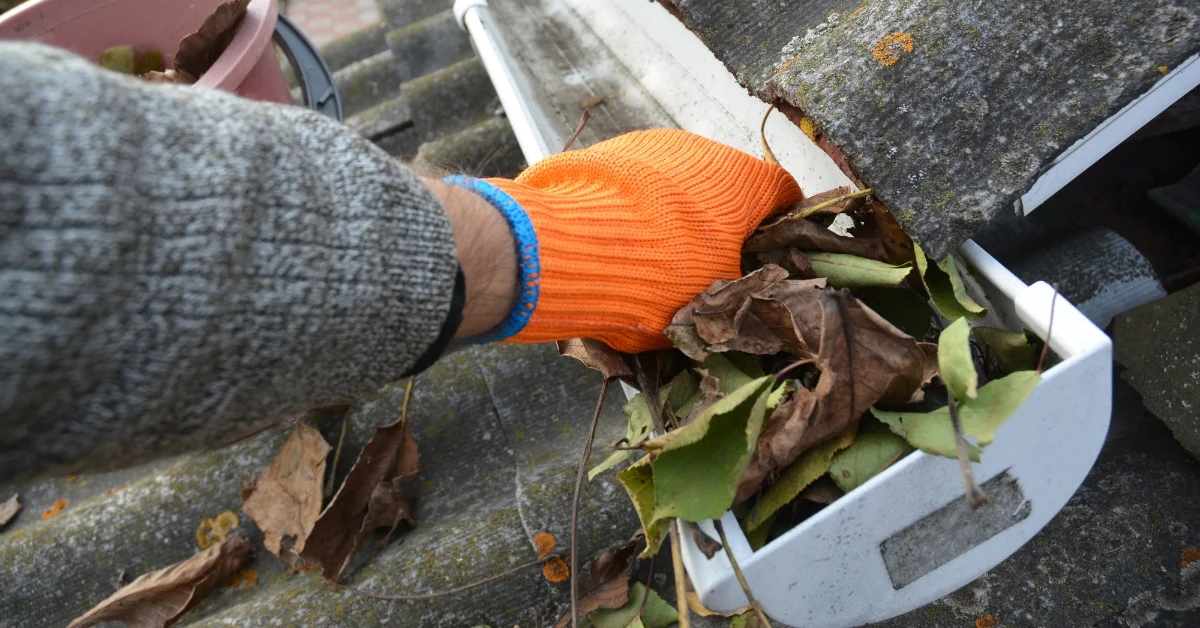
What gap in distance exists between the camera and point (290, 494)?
114 cm

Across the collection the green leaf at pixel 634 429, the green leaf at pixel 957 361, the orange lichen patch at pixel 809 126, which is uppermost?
the orange lichen patch at pixel 809 126

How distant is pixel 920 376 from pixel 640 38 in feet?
3.47

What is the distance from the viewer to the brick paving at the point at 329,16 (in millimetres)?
4016

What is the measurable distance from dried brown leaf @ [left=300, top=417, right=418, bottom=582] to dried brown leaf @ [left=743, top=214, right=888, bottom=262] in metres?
0.59

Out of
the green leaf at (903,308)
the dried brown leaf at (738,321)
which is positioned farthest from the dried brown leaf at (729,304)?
the green leaf at (903,308)

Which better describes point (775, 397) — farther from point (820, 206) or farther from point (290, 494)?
point (290, 494)

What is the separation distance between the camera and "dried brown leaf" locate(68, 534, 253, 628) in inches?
44.4

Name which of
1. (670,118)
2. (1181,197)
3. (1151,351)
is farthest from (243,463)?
(1181,197)

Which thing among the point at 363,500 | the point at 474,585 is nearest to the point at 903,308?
the point at 474,585

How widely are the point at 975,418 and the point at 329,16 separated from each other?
14.3 feet

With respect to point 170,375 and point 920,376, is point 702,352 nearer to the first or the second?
point 920,376

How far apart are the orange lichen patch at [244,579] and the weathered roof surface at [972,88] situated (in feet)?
3.43

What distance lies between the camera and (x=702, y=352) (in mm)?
839

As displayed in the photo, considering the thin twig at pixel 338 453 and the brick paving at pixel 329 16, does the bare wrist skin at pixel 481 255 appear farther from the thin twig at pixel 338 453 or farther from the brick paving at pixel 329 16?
the brick paving at pixel 329 16
